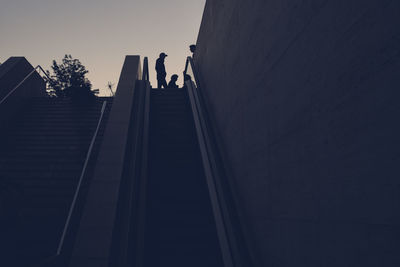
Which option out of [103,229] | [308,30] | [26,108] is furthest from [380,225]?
[26,108]

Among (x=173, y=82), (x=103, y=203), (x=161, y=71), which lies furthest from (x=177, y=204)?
(x=173, y=82)

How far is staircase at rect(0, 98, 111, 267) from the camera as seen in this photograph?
3.40 m

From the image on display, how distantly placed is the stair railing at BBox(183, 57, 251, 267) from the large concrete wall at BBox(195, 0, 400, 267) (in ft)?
→ 0.57

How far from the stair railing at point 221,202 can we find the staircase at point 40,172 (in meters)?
2.21

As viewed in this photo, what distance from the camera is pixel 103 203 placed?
3.66 m

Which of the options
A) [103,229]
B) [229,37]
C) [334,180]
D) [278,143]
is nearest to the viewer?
[334,180]

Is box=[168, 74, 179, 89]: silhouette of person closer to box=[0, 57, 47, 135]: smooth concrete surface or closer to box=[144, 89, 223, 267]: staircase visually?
box=[0, 57, 47, 135]: smooth concrete surface

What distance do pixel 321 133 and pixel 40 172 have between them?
16.0 ft

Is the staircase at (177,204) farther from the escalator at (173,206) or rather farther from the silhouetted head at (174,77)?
the silhouetted head at (174,77)

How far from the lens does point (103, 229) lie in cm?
341

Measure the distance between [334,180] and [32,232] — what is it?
390 centimetres

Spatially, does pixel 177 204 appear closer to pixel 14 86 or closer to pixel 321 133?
pixel 321 133

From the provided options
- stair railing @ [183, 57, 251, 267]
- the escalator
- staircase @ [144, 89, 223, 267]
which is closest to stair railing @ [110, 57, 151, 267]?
the escalator

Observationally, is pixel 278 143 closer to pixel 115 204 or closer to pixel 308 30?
pixel 308 30
